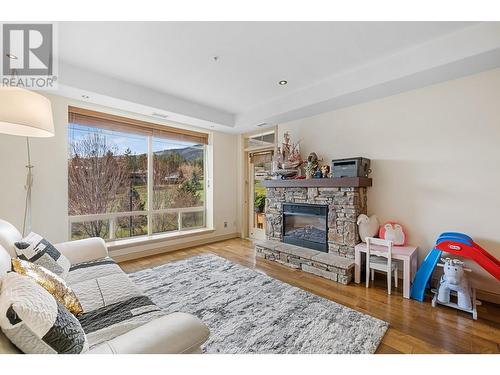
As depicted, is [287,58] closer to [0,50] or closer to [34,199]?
[0,50]

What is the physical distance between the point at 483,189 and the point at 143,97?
4.32 metres

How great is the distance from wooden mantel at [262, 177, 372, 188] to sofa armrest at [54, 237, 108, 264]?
8.68 ft

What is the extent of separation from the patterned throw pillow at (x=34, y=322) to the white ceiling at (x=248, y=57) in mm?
2140

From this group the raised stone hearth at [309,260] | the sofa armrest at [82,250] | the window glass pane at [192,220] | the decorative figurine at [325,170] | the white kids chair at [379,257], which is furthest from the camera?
the window glass pane at [192,220]

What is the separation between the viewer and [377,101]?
308 cm

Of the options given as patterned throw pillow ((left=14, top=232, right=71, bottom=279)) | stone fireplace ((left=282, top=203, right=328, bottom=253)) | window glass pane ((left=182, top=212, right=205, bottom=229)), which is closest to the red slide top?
stone fireplace ((left=282, top=203, right=328, bottom=253))

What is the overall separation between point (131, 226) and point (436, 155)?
14.9 ft

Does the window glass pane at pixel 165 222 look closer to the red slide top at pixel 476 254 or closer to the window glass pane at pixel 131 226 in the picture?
the window glass pane at pixel 131 226

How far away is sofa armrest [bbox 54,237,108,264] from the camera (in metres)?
2.19

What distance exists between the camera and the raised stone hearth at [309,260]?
2791 mm

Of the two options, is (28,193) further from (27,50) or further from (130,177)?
(27,50)

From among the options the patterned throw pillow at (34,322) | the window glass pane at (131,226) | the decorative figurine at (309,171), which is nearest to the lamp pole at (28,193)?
the window glass pane at (131,226)

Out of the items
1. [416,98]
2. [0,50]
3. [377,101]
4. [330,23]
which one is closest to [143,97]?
[0,50]

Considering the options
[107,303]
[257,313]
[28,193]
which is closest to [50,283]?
[107,303]
